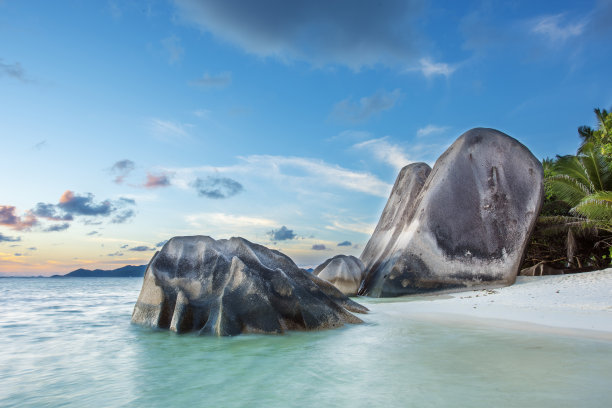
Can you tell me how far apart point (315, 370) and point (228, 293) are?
88.0 inches

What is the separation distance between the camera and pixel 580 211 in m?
13.5

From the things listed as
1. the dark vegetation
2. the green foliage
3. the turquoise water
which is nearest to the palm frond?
the dark vegetation

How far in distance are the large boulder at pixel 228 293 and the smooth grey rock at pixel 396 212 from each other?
7960 millimetres

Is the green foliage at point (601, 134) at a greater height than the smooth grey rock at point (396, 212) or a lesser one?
greater

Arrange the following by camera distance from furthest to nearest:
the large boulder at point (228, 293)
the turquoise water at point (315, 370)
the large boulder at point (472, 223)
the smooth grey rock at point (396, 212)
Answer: the smooth grey rock at point (396, 212) < the large boulder at point (472, 223) < the large boulder at point (228, 293) < the turquoise water at point (315, 370)

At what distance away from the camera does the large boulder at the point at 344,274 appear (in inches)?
519

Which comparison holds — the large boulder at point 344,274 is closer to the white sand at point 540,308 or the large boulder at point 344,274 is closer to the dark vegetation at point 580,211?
the white sand at point 540,308

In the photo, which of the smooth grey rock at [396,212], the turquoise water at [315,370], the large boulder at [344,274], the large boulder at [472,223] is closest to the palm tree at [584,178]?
the large boulder at [472,223]

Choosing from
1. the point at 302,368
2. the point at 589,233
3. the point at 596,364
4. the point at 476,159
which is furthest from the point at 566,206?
the point at 302,368

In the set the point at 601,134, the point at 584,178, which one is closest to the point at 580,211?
the point at 584,178

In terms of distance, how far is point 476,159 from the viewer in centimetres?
1280

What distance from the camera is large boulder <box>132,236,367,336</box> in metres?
5.73

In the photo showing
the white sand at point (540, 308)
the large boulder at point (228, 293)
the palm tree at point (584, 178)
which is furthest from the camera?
the palm tree at point (584, 178)

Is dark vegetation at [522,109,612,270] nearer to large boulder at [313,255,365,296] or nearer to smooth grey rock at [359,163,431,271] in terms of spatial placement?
smooth grey rock at [359,163,431,271]
